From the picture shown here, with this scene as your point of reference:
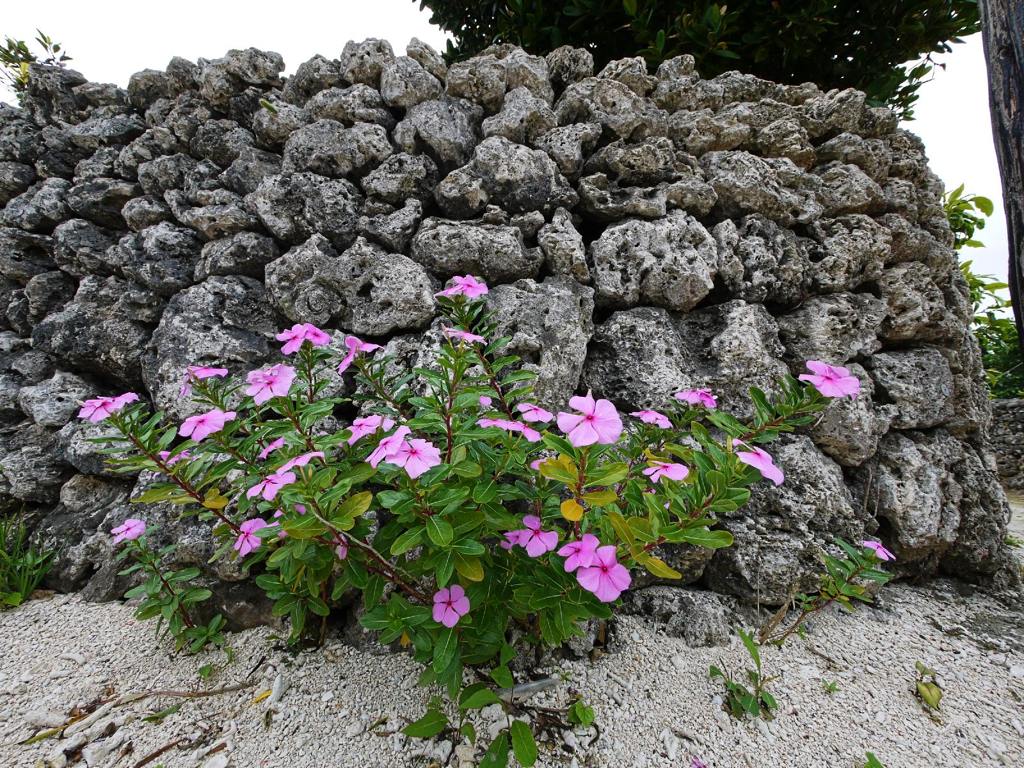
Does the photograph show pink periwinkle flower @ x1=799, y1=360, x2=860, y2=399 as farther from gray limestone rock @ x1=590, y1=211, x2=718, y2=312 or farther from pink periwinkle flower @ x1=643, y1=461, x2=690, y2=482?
gray limestone rock @ x1=590, y1=211, x2=718, y2=312

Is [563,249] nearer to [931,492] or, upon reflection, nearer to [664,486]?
[664,486]

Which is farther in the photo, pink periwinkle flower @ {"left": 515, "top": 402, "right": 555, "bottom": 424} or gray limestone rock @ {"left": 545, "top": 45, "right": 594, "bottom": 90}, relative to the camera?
gray limestone rock @ {"left": 545, "top": 45, "right": 594, "bottom": 90}

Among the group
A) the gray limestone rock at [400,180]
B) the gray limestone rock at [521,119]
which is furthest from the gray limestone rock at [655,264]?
the gray limestone rock at [400,180]

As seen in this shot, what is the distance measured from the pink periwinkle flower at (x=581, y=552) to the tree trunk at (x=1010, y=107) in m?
1.54

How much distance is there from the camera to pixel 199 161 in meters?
2.51

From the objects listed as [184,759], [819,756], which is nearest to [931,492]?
[819,756]

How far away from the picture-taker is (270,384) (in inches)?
46.2

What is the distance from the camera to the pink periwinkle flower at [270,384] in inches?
45.4

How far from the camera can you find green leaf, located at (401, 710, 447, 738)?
124cm

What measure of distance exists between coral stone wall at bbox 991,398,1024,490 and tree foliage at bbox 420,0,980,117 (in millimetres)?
3370

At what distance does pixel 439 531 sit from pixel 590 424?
485 millimetres

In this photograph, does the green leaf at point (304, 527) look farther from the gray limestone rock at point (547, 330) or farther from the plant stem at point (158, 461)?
the gray limestone rock at point (547, 330)

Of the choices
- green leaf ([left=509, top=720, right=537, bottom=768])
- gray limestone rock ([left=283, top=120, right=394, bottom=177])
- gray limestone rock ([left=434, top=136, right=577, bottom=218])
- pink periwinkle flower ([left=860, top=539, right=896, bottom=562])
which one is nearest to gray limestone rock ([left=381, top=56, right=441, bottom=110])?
gray limestone rock ([left=283, top=120, right=394, bottom=177])

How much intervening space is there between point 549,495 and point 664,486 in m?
0.34
